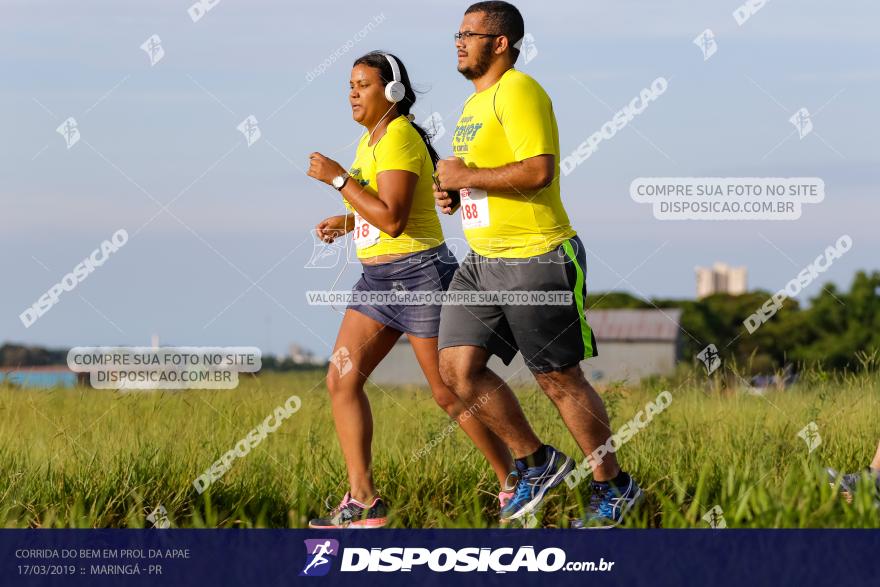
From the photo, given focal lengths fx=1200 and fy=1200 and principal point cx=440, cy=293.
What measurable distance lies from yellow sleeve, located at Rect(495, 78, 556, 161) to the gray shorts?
0.76m

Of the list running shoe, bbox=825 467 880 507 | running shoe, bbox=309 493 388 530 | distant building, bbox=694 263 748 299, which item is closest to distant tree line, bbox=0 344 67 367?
running shoe, bbox=309 493 388 530

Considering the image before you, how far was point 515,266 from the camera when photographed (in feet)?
18.3

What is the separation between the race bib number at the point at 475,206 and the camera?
5.59 m

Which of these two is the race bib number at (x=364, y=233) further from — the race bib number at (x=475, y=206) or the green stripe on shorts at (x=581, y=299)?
the green stripe on shorts at (x=581, y=299)

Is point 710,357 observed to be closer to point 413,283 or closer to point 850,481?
point 850,481

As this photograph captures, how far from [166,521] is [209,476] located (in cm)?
42

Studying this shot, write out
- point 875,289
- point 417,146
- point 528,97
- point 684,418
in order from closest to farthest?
point 528,97 < point 417,146 < point 684,418 < point 875,289

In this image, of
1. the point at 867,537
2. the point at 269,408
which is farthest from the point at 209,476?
the point at 867,537

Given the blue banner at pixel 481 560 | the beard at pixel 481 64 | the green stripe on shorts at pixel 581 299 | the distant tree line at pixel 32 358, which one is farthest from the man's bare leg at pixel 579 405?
the distant tree line at pixel 32 358

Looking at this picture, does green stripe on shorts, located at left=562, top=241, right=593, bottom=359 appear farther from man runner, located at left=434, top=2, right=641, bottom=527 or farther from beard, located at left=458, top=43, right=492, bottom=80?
beard, located at left=458, top=43, right=492, bottom=80

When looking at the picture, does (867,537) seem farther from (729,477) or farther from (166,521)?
(166,521)

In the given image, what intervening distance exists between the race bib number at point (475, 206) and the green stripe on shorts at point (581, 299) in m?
0.40

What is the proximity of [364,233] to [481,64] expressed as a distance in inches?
40.9

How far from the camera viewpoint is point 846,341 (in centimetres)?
5397
